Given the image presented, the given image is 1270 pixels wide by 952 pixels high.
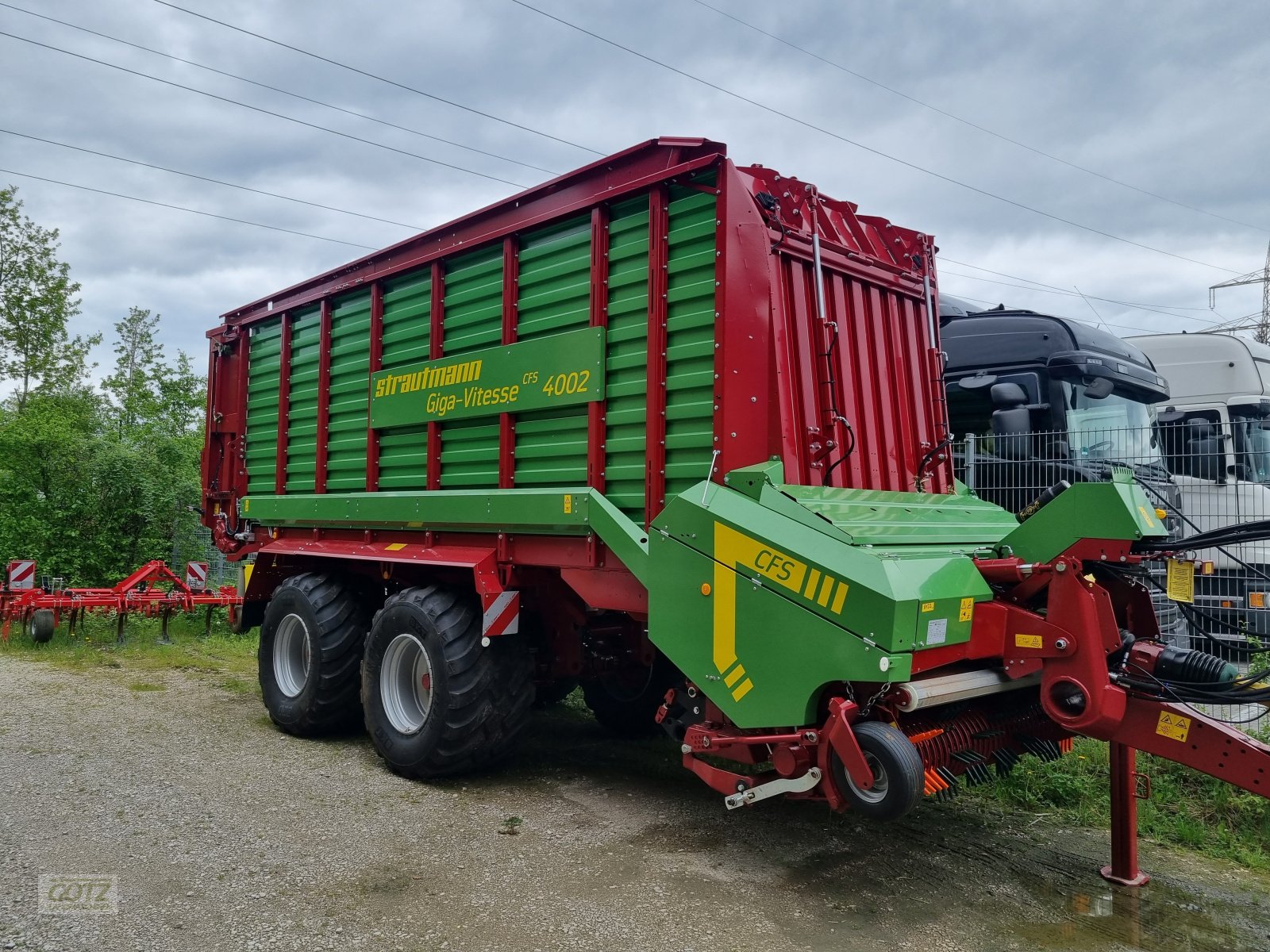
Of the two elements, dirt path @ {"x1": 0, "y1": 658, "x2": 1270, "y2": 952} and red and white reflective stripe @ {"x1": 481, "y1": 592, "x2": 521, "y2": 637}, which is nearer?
dirt path @ {"x1": 0, "y1": 658, "x2": 1270, "y2": 952}

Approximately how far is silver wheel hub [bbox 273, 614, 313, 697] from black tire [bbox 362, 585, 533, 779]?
1269 mm

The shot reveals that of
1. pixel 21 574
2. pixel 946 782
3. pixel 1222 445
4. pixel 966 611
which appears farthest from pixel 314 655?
pixel 1222 445

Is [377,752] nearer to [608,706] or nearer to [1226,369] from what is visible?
[608,706]

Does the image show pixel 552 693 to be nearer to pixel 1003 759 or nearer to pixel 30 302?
pixel 1003 759

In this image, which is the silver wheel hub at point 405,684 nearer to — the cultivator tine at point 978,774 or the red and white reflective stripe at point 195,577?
the cultivator tine at point 978,774

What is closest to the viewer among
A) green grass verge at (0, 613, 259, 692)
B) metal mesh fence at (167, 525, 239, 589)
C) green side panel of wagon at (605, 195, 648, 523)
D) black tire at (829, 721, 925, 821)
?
black tire at (829, 721, 925, 821)

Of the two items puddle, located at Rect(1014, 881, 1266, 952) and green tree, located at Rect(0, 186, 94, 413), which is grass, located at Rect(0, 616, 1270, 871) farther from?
green tree, located at Rect(0, 186, 94, 413)

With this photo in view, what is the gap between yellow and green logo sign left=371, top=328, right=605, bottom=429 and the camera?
Answer: 4773 millimetres

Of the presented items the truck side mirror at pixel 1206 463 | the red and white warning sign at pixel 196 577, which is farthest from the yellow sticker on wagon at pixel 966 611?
the red and white warning sign at pixel 196 577

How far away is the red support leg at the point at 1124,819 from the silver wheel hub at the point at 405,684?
11.8 feet

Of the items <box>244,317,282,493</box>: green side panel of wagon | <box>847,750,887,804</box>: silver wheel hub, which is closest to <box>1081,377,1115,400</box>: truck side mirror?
<box>847,750,887,804</box>: silver wheel hub

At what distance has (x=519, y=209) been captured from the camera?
17.4 feet

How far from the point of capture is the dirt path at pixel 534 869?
11.1 ft

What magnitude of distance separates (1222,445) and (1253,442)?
79cm
